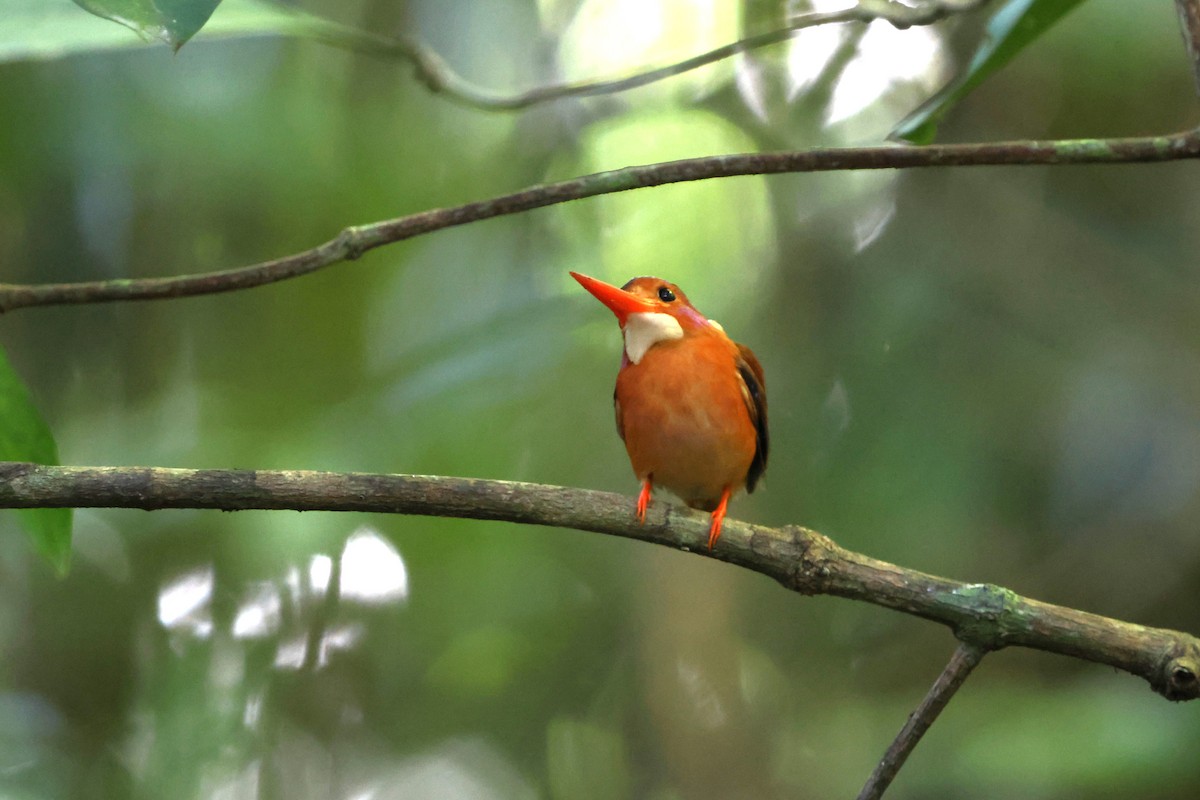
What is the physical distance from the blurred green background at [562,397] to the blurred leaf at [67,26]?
4.67 feet

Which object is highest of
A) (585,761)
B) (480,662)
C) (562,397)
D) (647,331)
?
(647,331)

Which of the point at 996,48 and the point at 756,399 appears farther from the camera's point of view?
the point at 756,399

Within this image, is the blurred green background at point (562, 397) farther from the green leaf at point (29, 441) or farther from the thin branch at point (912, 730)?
the thin branch at point (912, 730)

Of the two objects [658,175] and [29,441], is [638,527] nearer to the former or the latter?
[658,175]

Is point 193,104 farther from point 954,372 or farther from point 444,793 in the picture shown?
point 954,372

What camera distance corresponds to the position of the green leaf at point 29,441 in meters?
1.36

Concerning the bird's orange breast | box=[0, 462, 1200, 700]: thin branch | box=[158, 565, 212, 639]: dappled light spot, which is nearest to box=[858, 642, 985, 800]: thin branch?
box=[0, 462, 1200, 700]: thin branch

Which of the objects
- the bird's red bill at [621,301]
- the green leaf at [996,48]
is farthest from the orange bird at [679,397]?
the green leaf at [996,48]

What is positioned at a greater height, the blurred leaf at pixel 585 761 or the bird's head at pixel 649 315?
the bird's head at pixel 649 315

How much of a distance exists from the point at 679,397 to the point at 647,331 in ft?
0.53

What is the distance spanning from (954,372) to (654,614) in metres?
1.25

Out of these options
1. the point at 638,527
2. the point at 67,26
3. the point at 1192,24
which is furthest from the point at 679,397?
the point at 67,26

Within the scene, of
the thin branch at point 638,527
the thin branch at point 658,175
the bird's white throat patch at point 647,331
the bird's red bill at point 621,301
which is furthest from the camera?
the bird's white throat patch at point 647,331

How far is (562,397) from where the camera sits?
321cm
